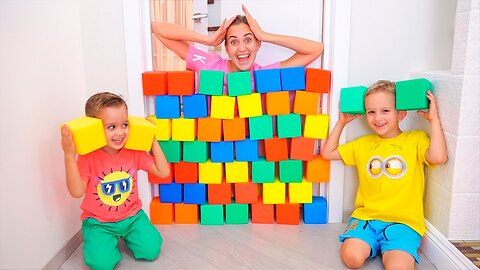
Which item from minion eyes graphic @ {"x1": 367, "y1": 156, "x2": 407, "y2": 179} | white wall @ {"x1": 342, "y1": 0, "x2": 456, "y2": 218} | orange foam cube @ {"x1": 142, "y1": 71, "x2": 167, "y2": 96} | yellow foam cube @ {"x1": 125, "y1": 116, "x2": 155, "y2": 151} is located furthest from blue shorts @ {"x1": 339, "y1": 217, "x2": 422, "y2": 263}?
orange foam cube @ {"x1": 142, "y1": 71, "x2": 167, "y2": 96}

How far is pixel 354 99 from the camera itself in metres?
1.68

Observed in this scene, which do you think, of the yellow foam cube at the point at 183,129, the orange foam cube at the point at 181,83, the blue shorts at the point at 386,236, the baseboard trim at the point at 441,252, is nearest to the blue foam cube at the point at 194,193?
the yellow foam cube at the point at 183,129

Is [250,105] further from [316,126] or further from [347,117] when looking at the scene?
[347,117]

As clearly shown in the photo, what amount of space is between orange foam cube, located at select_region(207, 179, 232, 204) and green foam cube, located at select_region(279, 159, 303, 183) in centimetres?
26

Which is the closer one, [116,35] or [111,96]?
[111,96]

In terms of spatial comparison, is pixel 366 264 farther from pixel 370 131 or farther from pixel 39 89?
pixel 39 89

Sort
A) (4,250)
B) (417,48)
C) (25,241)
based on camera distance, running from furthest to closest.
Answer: (417,48) < (25,241) < (4,250)

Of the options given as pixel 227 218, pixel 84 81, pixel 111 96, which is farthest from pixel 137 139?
pixel 227 218

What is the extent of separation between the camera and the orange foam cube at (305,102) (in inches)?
68.7

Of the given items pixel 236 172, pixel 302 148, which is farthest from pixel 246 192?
pixel 302 148

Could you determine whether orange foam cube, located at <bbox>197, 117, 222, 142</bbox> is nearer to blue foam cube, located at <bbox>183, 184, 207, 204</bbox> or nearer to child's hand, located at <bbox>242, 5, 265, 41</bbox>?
blue foam cube, located at <bbox>183, 184, 207, 204</bbox>

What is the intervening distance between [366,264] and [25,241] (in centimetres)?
126

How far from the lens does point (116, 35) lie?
5.77 ft

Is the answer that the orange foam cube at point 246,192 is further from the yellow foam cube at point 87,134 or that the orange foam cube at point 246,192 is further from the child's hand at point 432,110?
the child's hand at point 432,110
